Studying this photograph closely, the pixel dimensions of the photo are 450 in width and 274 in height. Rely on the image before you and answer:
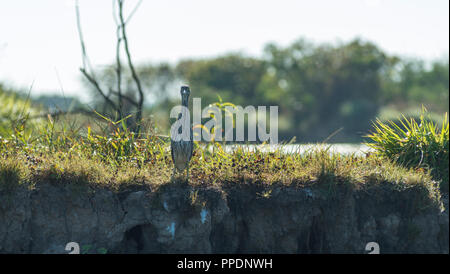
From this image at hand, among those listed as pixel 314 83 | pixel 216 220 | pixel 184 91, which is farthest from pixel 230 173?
pixel 314 83

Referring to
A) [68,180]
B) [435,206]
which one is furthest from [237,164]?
[435,206]

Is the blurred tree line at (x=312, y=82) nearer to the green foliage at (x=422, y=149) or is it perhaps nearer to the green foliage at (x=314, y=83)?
the green foliage at (x=314, y=83)

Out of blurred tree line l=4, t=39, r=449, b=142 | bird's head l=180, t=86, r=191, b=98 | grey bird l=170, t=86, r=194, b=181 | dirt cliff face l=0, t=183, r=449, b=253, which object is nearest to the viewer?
dirt cliff face l=0, t=183, r=449, b=253

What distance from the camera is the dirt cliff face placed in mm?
4938

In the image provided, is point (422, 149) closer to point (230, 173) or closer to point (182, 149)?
point (230, 173)

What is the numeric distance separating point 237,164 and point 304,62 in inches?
1250

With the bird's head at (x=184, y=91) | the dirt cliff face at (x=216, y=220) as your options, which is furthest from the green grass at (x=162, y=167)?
the bird's head at (x=184, y=91)

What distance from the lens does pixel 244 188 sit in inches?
208

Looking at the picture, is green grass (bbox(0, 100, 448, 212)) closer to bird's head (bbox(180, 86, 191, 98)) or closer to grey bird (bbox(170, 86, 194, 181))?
grey bird (bbox(170, 86, 194, 181))

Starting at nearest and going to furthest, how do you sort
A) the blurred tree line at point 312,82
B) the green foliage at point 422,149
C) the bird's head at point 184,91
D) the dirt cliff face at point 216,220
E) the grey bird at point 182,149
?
the dirt cliff face at point 216,220, the grey bird at point 182,149, the bird's head at point 184,91, the green foliage at point 422,149, the blurred tree line at point 312,82

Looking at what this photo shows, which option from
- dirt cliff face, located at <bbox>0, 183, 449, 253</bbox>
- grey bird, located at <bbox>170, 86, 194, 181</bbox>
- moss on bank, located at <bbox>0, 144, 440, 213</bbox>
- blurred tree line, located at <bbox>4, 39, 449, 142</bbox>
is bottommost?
dirt cliff face, located at <bbox>0, 183, 449, 253</bbox>

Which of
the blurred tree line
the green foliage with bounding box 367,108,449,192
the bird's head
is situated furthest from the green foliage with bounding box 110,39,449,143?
the bird's head

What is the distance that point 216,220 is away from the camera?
5.06 metres

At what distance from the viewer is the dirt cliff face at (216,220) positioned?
4938mm
